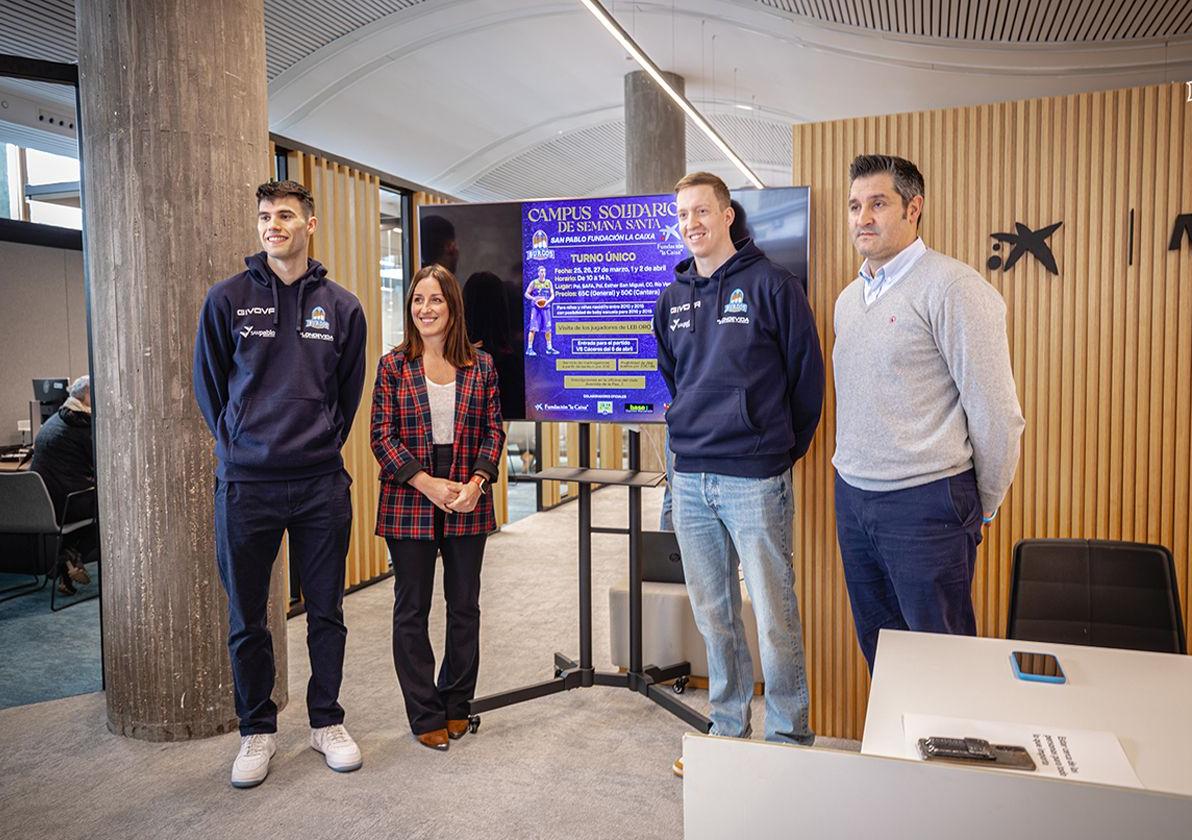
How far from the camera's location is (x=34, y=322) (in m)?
8.26

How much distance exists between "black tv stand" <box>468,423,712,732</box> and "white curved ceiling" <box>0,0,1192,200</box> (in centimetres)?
645

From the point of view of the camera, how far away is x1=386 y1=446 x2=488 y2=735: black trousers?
3482 mm

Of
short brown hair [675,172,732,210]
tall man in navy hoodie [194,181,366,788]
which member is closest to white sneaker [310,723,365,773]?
tall man in navy hoodie [194,181,366,788]

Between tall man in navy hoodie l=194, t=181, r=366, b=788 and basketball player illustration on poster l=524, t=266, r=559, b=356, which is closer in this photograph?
tall man in navy hoodie l=194, t=181, r=366, b=788

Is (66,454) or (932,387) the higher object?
(932,387)

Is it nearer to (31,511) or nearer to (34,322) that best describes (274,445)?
(31,511)

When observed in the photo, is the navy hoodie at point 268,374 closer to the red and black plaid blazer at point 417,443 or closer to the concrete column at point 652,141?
the red and black plaid blazer at point 417,443

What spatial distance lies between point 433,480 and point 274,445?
594 mm

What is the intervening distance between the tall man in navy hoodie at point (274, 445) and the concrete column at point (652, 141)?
246 inches

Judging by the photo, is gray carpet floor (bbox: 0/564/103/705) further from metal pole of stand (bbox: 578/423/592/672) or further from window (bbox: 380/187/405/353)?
window (bbox: 380/187/405/353)

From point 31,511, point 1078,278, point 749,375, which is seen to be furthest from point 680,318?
point 31,511

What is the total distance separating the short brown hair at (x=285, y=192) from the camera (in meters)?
3.21

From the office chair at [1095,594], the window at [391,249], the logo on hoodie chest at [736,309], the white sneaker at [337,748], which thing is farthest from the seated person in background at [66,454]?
the office chair at [1095,594]

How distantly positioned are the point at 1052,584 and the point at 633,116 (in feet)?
27.6
